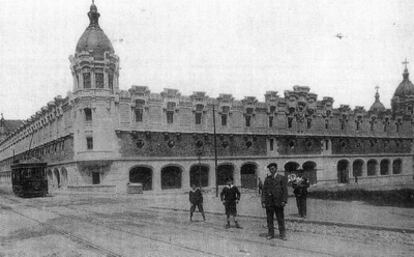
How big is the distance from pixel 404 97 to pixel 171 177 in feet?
155

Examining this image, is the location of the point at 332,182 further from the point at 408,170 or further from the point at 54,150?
the point at 54,150

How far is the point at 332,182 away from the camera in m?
51.4

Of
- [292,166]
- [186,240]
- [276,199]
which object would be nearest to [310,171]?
[292,166]

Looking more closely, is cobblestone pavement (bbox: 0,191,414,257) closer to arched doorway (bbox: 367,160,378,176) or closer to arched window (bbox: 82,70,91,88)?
arched window (bbox: 82,70,91,88)

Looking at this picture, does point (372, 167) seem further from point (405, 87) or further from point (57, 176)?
point (57, 176)

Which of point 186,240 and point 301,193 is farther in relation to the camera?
point 301,193

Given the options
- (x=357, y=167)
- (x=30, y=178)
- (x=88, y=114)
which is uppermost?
(x=88, y=114)

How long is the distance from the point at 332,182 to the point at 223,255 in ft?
147

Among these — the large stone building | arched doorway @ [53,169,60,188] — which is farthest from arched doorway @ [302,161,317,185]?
arched doorway @ [53,169,60,188]

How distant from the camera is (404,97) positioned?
71.3 m

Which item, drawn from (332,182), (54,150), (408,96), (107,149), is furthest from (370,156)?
(54,150)

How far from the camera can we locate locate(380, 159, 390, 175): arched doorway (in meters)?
58.8

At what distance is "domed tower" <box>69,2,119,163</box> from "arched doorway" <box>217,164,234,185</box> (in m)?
11.1

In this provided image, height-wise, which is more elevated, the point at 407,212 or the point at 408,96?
→ the point at 408,96
